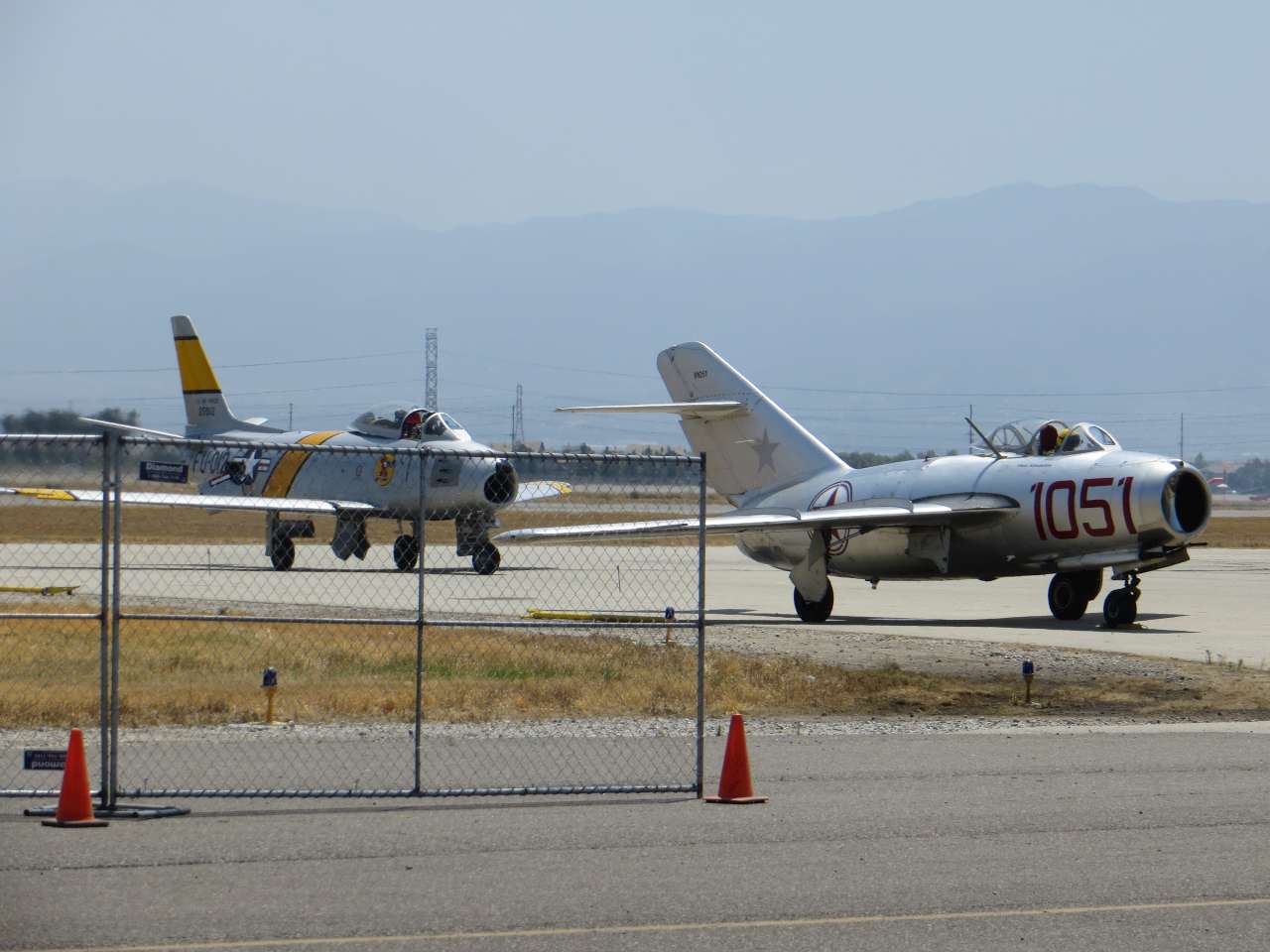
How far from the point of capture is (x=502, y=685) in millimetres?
16188

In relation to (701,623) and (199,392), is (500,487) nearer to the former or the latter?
(199,392)

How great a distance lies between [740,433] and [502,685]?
44.6ft

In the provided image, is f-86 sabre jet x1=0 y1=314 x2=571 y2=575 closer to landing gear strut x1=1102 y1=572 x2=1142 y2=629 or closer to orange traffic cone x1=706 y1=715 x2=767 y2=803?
landing gear strut x1=1102 y1=572 x2=1142 y2=629

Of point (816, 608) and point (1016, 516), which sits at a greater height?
point (1016, 516)

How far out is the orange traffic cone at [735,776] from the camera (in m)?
10.3

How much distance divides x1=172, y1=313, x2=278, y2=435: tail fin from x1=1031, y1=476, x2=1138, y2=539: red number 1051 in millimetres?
26010

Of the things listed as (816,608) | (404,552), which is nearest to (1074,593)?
(816,608)

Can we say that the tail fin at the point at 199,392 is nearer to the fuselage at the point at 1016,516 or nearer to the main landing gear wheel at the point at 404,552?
the main landing gear wheel at the point at 404,552

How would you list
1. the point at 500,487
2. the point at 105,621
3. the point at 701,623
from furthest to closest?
the point at 500,487
the point at 701,623
the point at 105,621

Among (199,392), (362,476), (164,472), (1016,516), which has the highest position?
(199,392)

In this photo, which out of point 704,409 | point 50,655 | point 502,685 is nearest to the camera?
point 502,685

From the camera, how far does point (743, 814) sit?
32.6ft

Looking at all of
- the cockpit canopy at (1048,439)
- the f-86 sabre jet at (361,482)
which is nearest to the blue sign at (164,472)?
the cockpit canopy at (1048,439)

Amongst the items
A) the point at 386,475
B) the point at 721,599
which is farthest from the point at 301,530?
the point at 721,599
